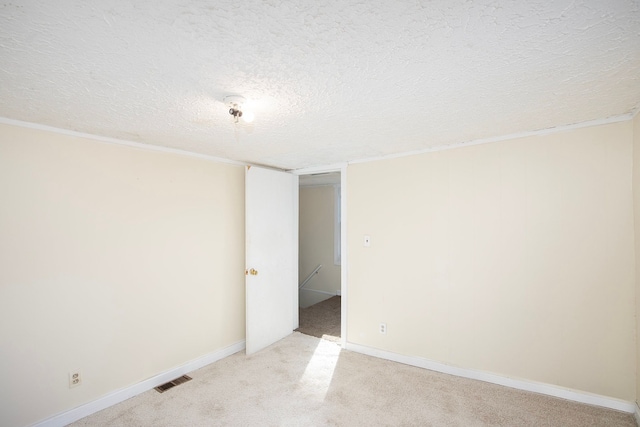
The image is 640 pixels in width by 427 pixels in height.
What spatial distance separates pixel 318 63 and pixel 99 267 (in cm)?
229

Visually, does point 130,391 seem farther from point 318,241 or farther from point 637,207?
point 318,241

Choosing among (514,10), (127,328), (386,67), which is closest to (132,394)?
(127,328)

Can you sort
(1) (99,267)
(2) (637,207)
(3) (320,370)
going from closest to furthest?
1. (2) (637,207)
2. (1) (99,267)
3. (3) (320,370)

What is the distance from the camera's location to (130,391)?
2.48 metres

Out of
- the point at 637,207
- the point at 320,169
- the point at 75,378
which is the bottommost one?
the point at 75,378

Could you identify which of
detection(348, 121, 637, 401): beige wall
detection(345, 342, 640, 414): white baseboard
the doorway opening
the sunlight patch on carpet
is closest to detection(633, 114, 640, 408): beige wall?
detection(348, 121, 637, 401): beige wall

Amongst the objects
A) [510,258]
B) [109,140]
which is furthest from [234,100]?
[510,258]

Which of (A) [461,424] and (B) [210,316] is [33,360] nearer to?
(B) [210,316]

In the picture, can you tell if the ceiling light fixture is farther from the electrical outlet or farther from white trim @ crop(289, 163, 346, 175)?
the electrical outlet

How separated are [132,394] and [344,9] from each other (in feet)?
10.2

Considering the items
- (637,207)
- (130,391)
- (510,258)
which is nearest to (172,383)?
(130,391)

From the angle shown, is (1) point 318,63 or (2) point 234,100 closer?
(1) point 318,63

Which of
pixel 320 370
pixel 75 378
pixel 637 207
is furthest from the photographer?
pixel 320 370

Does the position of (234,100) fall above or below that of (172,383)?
above
